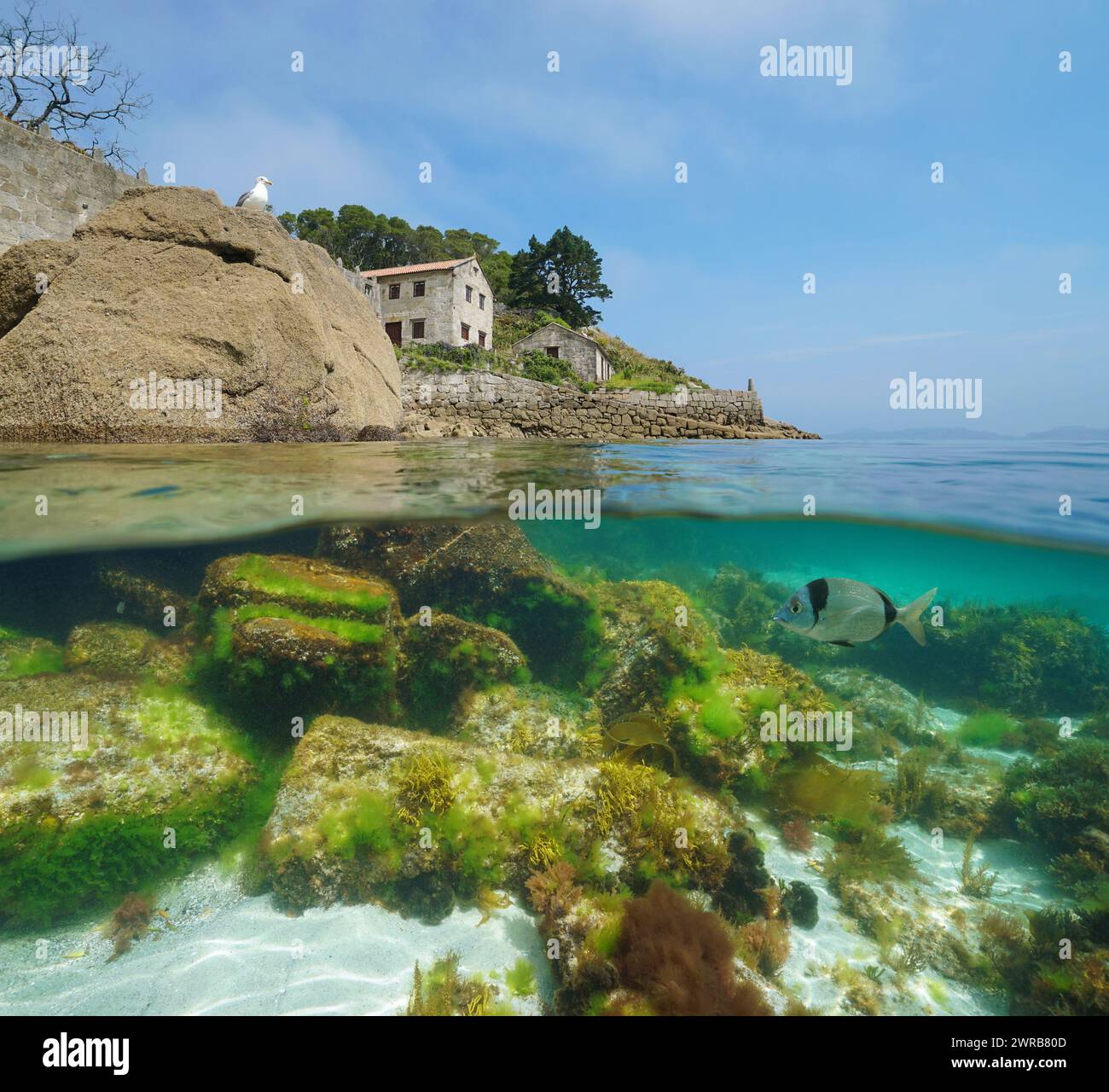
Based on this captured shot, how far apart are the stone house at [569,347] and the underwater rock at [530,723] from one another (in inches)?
1464

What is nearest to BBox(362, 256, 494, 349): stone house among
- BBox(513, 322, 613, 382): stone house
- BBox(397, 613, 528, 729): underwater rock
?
BBox(513, 322, 613, 382): stone house

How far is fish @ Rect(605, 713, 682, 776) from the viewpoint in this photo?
605cm

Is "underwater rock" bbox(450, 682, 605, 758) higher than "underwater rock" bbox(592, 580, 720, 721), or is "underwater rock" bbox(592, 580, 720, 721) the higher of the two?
"underwater rock" bbox(592, 580, 720, 721)

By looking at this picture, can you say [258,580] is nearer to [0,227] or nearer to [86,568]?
[86,568]

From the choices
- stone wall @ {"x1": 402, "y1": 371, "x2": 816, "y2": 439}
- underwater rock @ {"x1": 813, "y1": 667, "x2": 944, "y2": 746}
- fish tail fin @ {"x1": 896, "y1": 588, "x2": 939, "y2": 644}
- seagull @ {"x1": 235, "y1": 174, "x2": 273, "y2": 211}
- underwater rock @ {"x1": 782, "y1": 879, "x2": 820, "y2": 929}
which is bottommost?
underwater rock @ {"x1": 782, "y1": 879, "x2": 820, "y2": 929}

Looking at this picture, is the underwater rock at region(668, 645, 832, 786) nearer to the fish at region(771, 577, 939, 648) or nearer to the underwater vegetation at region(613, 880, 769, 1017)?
the underwater vegetation at region(613, 880, 769, 1017)

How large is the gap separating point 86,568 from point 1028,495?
14858 millimetres

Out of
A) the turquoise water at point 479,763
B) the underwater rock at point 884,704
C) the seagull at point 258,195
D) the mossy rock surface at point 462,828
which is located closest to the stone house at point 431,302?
the seagull at point 258,195

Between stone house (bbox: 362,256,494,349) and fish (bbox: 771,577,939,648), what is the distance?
41.9 meters

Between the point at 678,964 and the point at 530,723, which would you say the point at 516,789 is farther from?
the point at 678,964

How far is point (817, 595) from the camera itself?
12.7ft

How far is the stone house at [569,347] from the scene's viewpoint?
42.8 metres

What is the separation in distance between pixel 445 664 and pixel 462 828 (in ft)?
7.41

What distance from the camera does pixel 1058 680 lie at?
35.4 feet
